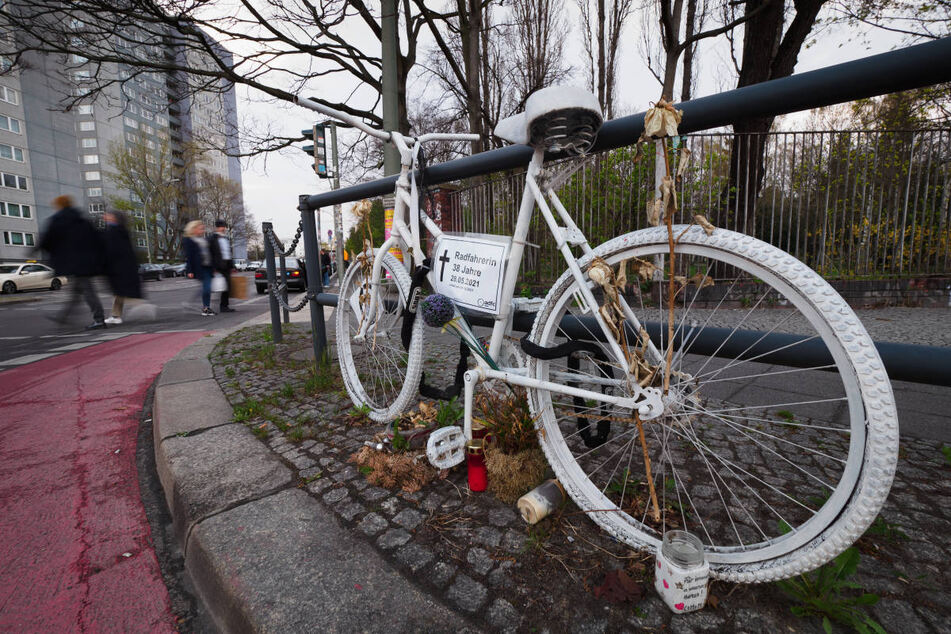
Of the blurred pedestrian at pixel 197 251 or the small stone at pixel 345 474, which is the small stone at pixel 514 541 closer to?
the small stone at pixel 345 474

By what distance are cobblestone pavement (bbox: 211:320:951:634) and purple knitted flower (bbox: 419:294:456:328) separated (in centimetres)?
74

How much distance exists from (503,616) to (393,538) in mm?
516

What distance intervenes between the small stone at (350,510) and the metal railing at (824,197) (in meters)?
4.24

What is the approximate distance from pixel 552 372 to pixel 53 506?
2475mm

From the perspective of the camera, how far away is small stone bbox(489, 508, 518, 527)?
5.16 ft

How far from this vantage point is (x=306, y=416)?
273 cm

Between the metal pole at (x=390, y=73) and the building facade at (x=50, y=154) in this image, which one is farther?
the building facade at (x=50, y=154)

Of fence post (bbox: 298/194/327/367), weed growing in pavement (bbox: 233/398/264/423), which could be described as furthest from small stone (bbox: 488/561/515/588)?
fence post (bbox: 298/194/327/367)

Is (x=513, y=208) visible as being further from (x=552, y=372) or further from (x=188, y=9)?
(x=188, y=9)

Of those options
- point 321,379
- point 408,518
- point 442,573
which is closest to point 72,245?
point 321,379

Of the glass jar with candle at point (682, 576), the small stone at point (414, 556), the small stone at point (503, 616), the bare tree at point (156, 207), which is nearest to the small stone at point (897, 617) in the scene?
the glass jar with candle at point (682, 576)

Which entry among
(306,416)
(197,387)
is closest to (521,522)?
(306,416)

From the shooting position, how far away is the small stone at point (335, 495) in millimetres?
1785

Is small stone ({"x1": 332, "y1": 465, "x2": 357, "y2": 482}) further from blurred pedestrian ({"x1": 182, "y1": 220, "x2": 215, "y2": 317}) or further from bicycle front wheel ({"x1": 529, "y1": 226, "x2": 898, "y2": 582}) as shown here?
blurred pedestrian ({"x1": 182, "y1": 220, "x2": 215, "y2": 317})
